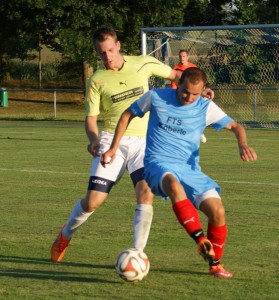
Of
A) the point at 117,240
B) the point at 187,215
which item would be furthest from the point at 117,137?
the point at 117,240

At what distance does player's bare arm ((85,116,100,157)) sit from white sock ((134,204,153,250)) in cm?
59

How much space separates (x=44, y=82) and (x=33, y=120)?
22.6 metres

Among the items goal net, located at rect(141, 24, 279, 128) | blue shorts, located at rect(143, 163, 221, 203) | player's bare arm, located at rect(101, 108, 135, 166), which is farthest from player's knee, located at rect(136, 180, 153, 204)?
goal net, located at rect(141, 24, 279, 128)

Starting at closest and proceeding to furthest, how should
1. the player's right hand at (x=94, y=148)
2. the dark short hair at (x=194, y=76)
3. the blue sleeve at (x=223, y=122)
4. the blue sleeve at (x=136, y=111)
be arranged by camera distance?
the dark short hair at (x=194, y=76) < the blue sleeve at (x=136, y=111) < the blue sleeve at (x=223, y=122) < the player's right hand at (x=94, y=148)

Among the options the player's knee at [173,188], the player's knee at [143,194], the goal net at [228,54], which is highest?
the player's knee at [173,188]

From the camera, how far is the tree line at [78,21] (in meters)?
45.3

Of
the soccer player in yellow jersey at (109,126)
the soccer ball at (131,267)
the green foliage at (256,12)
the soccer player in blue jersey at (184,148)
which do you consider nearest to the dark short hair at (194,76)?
the soccer player in blue jersey at (184,148)

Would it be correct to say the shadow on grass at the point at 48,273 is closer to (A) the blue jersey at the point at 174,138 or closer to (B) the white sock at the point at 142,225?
(B) the white sock at the point at 142,225

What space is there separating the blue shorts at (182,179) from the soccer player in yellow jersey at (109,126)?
0.49 meters

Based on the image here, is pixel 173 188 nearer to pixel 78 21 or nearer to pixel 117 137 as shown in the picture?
pixel 117 137

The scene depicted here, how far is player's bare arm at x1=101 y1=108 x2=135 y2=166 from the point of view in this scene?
7.40 meters

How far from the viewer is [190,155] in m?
7.41

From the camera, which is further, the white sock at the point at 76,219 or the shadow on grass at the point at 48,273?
the white sock at the point at 76,219

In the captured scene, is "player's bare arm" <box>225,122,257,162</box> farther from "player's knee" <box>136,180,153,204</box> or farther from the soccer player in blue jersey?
"player's knee" <box>136,180,153,204</box>
